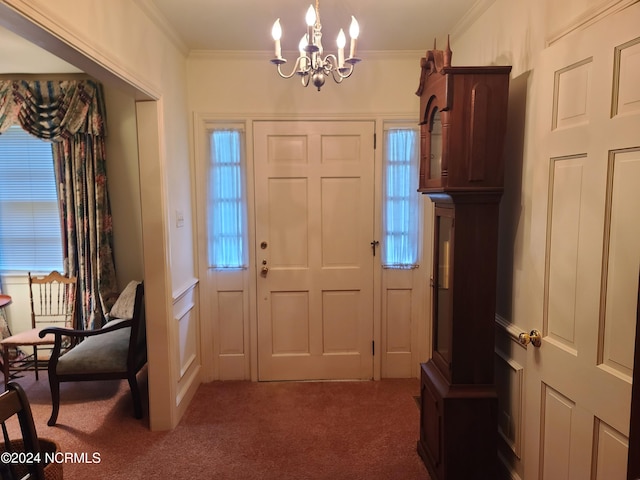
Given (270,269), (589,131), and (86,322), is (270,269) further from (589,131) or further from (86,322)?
(589,131)

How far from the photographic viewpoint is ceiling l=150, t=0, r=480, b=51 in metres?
2.28

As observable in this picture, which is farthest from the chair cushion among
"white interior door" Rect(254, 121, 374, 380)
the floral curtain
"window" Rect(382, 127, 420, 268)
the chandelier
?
the chandelier

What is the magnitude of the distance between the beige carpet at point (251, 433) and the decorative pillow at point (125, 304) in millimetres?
587

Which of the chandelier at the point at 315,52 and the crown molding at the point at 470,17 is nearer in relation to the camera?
the chandelier at the point at 315,52

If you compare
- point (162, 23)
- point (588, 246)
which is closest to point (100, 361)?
point (162, 23)

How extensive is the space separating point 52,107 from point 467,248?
11.1 ft

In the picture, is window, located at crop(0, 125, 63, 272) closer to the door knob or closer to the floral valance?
the floral valance

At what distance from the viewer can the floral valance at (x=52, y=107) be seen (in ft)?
10.6

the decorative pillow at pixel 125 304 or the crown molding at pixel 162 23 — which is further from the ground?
the crown molding at pixel 162 23

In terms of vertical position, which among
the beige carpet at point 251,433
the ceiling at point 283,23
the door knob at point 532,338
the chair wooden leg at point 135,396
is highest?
the ceiling at point 283,23

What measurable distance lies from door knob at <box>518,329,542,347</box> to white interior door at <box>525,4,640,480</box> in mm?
21

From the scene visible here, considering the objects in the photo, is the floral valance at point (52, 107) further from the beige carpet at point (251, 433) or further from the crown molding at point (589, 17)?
the crown molding at point (589, 17)

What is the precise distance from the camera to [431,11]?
7.85ft

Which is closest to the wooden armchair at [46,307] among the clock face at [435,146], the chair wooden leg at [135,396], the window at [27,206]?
the window at [27,206]
